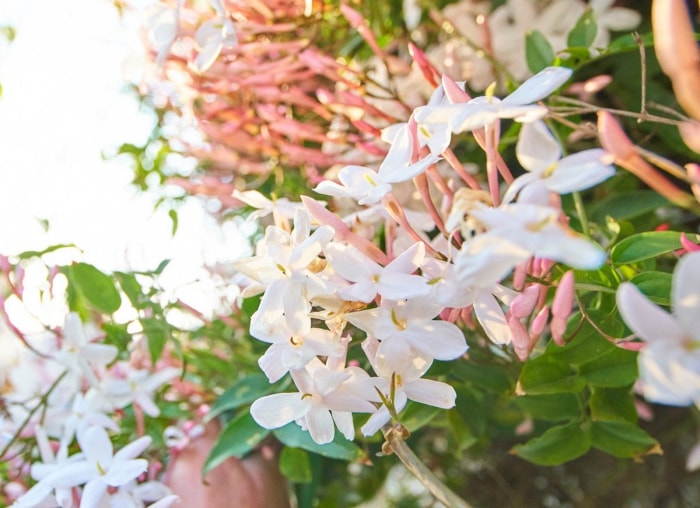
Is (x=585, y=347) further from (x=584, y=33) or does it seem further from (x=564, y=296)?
(x=584, y=33)

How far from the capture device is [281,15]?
1.74 feet

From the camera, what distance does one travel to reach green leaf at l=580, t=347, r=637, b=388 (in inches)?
12.9

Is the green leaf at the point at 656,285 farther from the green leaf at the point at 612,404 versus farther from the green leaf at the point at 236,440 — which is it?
the green leaf at the point at 236,440

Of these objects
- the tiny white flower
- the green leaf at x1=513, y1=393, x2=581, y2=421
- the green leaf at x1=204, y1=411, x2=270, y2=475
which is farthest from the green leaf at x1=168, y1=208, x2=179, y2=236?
the tiny white flower

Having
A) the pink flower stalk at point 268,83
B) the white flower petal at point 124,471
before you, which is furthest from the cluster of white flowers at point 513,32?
the white flower petal at point 124,471

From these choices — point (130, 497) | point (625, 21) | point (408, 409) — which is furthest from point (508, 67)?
point (130, 497)

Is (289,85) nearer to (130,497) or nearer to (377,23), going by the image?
(377,23)

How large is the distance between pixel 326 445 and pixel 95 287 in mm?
192

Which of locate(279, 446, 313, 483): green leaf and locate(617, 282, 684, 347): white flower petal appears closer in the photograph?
locate(617, 282, 684, 347): white flower petal

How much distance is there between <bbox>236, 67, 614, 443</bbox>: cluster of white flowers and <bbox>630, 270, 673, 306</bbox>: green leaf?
0.12 feet

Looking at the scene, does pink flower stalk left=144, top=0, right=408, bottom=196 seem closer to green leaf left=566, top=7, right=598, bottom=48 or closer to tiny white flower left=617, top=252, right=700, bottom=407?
green leaf left=566, top=7, right=598, bottom=48

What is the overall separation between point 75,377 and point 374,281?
0.29 m

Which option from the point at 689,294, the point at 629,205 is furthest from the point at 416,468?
the point at 629,205

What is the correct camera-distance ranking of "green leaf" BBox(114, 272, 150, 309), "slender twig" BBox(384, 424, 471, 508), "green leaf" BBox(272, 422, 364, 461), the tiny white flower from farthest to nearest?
"green leaf" BBox(114, 272, 150, 309) → "green leaf" BBox(272, 422, 364, 461) → "slender twig" BBox(384, 424, 471, 508) → the tiny white flower
